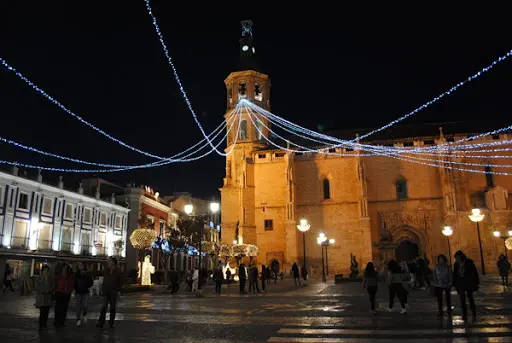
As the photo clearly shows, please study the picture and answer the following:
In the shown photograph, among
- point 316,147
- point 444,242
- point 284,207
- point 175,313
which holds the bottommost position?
point 175,313

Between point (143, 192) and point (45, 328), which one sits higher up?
point (143, 192)

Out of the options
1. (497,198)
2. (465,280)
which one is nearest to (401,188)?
(497,198)

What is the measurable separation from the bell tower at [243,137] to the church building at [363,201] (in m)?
0.13

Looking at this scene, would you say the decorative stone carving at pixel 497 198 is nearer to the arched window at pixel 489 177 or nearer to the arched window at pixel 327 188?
the arched window at pixel 489 177

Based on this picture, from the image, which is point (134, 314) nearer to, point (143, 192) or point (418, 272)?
point (418, 272)

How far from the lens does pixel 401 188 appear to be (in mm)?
40875

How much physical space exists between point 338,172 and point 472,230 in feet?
41.0

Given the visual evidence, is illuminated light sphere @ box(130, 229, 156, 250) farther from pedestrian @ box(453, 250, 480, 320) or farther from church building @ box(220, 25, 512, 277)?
church building @ box(220, 25, 512, 277)

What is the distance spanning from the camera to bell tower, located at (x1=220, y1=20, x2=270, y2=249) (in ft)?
139

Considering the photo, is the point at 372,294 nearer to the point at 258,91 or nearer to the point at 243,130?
the point at 243,130

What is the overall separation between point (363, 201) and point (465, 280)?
1167 inches

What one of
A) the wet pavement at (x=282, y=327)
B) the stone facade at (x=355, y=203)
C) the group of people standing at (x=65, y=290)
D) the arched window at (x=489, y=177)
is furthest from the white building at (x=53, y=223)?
the arched window at (x=489, y=177)

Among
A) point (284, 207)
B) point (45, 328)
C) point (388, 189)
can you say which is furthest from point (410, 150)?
point (45, 328)

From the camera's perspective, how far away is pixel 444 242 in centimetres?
3834
